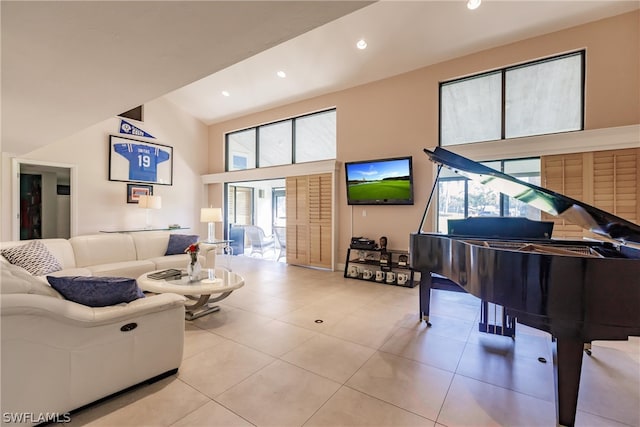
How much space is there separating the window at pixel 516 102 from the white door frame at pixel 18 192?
754 centimetres

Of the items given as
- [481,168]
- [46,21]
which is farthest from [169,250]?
[481,168]

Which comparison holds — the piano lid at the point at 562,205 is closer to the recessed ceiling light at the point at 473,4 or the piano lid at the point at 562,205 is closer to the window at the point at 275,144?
the recessed ceiling light at the point at 473,4

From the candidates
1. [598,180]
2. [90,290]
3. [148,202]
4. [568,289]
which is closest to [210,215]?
[148,202]

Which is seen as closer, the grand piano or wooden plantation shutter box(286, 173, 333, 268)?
the grand piano

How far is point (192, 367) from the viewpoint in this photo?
7.45ft

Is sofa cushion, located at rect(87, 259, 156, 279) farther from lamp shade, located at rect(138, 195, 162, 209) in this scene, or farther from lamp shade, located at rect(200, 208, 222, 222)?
lamp shade, located at rect(138, 195, 162, 209)

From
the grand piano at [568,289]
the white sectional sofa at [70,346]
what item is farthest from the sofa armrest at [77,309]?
the grand piano at [568,289]

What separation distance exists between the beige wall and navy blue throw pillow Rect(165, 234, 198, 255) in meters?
3.03

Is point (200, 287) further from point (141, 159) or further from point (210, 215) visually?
point (141, 159)

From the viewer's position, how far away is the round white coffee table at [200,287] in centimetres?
294

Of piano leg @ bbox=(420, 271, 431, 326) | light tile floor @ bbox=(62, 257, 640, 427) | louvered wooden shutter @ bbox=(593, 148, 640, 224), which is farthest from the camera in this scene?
louvered wooden shutter @ bbox=(593, 148, 640, 224)

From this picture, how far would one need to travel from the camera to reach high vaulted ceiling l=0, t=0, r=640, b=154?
108cm

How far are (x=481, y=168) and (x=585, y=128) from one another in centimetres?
287

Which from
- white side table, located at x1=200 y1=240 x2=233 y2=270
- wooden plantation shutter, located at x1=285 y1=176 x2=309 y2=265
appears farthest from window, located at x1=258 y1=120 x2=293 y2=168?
white side table, located at x1=200 y1=240 x2=233 y2=270
